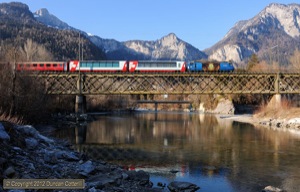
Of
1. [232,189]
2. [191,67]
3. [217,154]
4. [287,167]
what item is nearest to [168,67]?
[191,67]

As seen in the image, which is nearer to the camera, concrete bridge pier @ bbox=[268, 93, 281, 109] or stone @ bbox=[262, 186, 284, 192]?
stone @ bbox=[262, 186, 284, 192]

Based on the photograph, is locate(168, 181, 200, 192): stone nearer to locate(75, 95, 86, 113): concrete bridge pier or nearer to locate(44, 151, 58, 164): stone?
locate(44, 151, 58, 164): stone

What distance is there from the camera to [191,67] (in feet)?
232

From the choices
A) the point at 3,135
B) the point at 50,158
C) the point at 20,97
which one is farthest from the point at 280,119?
the point at 3,135

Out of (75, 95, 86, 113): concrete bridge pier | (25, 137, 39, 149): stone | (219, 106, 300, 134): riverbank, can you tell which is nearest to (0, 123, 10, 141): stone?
(25, 137, 39, 149): stone

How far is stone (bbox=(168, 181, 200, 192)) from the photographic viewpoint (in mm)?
16094

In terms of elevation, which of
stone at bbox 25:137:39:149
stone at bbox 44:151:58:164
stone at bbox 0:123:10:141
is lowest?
stone at bbox 44:151:58:164

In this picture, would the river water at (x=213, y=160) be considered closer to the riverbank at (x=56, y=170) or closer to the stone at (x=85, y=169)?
the riverbank at (x=56, y=170)

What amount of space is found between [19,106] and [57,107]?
2902cm

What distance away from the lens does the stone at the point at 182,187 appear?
16.1m

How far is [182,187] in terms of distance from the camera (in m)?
16.2

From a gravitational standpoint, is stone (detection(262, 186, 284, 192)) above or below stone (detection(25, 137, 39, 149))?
below

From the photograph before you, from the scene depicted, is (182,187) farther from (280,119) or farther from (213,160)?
(280,119)

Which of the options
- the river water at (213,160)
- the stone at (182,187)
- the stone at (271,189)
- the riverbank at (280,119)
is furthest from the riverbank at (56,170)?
the riverbank at (280,119)
